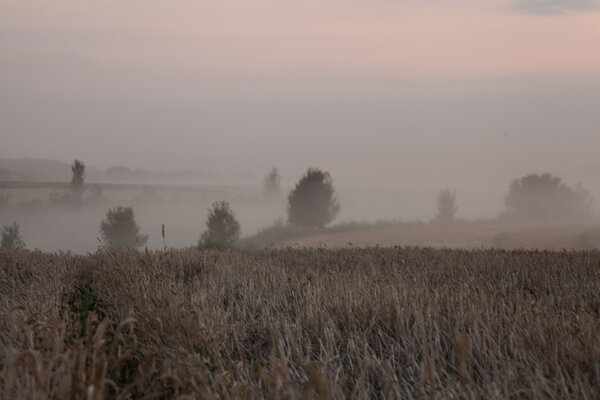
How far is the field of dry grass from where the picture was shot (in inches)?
107

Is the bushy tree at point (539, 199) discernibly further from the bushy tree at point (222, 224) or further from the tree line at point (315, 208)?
the bushy tree at point (222, 224)

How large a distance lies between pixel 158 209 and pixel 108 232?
75.9m

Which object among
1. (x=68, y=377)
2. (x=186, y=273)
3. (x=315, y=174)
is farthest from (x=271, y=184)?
(x=68, y=377)

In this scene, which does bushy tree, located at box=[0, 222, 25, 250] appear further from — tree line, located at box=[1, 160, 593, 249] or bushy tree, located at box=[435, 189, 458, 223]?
bushy tree, located at box=[435, 189, 458, 223]

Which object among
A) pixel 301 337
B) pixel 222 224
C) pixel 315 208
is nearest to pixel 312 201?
pixel 315 208

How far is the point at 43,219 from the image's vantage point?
92.9m

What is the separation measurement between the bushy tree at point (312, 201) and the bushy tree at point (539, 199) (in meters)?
24.5

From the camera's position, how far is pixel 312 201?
50.4 metres

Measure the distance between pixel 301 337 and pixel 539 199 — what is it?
211ft

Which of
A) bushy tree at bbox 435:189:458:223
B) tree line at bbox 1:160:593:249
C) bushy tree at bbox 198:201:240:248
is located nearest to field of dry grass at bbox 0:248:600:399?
tree line at bbox 1:160:593:249

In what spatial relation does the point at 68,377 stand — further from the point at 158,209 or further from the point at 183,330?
the point at 158,209

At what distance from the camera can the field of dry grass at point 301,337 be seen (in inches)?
107

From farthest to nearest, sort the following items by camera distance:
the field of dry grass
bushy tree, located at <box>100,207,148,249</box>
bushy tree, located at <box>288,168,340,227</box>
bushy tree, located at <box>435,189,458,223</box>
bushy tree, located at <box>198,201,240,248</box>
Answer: bushy tree, located at <box>435,189,458,223</box> < bushy tree, located at <box>288,168,340,227</box> < bushy tree, located at <box>100,207,148,249</box> < bushy tree, located at <box>198,201,240,248</box> < the field of dry grass

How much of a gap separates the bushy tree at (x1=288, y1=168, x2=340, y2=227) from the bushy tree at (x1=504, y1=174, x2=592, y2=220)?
80.4 feet
